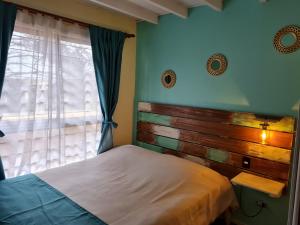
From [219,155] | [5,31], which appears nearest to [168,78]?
[219,155]

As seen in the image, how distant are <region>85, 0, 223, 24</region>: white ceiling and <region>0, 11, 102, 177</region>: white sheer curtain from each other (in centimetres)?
47

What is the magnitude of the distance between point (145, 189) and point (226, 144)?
0.97m

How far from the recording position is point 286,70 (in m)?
2.03

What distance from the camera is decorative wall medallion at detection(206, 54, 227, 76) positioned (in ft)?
7.93

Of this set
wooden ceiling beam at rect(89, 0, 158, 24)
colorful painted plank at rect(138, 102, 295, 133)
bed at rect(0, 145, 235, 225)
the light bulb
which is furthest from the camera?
wooden ceiling beam at rect(89, 0, 158, 24)

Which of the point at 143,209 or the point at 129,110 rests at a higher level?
the point at 129,110

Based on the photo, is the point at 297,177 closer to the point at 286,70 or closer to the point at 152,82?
the point at 286,70

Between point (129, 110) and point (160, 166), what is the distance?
120 centimetres

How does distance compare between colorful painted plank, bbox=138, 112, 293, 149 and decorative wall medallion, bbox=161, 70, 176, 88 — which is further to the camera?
decorative wall medallion, bbox=161, 70, 176, 88

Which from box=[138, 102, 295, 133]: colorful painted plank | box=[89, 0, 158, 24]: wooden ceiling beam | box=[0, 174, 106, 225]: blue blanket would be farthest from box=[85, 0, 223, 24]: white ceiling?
box=[0, 174, 106, 225]: blue blanket

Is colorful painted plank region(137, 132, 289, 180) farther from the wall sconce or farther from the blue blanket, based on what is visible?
the blue blanket

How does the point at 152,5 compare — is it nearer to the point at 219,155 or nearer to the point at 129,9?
the point at 129,9

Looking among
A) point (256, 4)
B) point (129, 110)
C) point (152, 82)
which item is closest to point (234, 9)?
point (256, 4)

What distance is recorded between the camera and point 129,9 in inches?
102
